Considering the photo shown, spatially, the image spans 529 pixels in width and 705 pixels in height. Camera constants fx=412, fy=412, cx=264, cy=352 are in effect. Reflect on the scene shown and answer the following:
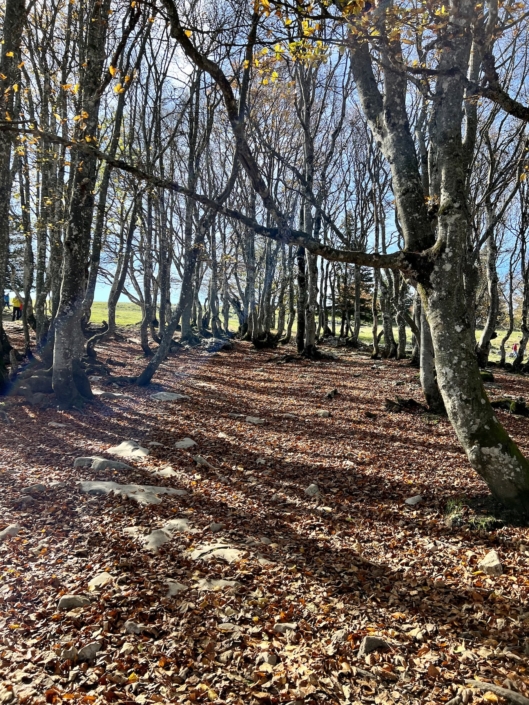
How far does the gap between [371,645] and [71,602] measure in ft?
7.10

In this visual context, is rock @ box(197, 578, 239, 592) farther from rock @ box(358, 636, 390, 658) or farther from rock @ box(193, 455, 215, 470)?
rock @ box(193, 455, 215, 470)

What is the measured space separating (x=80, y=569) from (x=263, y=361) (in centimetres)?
1485

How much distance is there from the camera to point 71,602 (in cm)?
303

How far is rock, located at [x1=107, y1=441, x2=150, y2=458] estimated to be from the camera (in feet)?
20.6

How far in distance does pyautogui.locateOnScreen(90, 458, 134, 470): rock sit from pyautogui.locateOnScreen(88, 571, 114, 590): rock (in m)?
2.34

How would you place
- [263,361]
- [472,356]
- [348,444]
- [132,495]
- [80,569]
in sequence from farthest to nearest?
[263,361]
[348,444]
[132,495]
[472,356]
[80,569]

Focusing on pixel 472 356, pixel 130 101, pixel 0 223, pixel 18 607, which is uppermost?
pixel 130 101

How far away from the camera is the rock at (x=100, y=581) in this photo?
127 inches

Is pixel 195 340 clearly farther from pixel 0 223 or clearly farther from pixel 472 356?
pixel 472 356

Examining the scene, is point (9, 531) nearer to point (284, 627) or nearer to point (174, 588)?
point (174, 588)

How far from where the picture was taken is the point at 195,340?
2409 cm

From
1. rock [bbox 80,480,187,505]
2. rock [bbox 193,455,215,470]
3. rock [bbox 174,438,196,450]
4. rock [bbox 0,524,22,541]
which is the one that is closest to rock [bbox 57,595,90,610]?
rock [bbox 0,524,22,541]

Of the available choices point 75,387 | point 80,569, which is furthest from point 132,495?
point 75,387

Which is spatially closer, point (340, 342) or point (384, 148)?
point (384, 148)
